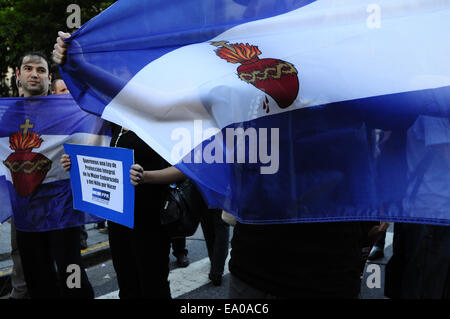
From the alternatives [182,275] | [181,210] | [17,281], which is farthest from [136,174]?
[182,275]

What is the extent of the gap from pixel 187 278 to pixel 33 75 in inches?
98.8

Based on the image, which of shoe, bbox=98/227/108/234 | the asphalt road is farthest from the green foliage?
the asphalt road

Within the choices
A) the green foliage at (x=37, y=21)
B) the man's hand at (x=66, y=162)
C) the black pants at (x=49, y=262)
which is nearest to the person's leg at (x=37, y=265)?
the black pants at (x=49, y=262)

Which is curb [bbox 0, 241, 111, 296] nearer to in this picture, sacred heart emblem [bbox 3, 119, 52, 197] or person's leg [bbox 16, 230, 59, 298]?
person's leg [bbox 16, 230, 59, 298]

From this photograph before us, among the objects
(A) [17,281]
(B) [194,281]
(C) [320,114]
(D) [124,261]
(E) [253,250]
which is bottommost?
(B) [194,281]

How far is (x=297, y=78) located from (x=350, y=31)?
32 cm

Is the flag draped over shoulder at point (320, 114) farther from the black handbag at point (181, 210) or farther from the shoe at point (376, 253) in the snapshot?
the shoe at point (376, 253)

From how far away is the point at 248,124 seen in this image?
1.59 m

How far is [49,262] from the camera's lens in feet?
10.1

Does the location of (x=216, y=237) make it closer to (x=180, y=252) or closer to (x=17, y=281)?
(x=180, y=252)

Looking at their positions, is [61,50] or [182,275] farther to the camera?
[182,275]

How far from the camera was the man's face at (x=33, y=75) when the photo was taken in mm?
3184

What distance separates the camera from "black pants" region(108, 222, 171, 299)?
8.38 feet

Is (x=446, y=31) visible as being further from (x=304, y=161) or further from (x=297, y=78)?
(x=304, y=161)
